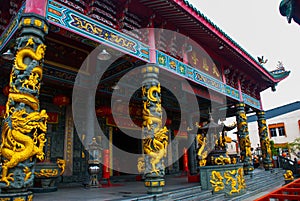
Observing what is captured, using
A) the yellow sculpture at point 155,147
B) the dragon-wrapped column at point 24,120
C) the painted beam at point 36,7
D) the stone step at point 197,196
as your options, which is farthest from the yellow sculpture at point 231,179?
the painted beam at point 36,7

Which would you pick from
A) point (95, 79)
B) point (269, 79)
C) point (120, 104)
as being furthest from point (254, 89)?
point (95, 79)

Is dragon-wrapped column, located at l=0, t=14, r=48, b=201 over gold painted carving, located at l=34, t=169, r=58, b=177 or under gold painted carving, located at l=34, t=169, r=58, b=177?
over

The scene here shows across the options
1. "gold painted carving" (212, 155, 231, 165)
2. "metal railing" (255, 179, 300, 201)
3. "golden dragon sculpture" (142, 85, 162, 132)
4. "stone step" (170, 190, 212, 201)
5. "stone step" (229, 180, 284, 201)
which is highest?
"golden dragon sculpture" (142, 85, 162, 132)

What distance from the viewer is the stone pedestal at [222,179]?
21.6 ft

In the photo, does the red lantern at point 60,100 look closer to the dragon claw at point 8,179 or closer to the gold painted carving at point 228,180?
the dragon claw at point 8,179

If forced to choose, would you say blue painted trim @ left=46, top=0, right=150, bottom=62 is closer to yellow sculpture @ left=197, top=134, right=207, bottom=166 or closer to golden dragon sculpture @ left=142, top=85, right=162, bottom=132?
golden dragon sculpture @ left=142, top=85, right=162, bottom=132

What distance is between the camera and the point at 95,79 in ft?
26.0

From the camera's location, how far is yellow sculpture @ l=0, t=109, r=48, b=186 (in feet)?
10.4

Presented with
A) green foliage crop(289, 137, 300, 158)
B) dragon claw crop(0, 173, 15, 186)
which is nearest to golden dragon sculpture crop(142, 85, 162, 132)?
dragon claw crop(0, 173, 15, 186)

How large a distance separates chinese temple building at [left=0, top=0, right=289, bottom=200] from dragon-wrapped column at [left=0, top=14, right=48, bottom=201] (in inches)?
0.6

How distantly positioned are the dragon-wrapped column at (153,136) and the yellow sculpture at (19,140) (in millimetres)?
2527

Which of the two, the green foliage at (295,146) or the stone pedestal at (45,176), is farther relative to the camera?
the green foliage at (295,146)

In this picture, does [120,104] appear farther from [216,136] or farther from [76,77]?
[216,136]

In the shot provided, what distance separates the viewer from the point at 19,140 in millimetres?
3232
